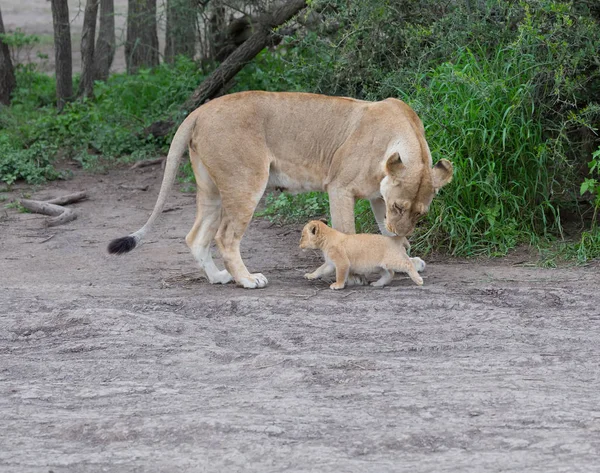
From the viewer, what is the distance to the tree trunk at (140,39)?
1323cm

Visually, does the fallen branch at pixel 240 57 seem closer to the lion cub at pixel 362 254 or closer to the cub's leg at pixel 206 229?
the cub's leg at pixel 206 229

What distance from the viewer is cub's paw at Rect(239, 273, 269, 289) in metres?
6.73

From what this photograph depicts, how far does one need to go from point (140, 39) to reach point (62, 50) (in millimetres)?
1328

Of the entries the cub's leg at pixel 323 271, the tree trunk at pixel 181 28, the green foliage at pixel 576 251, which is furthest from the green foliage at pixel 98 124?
the green foliage at pixel 576 251

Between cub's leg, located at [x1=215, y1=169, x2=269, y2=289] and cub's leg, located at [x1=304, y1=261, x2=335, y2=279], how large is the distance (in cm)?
34

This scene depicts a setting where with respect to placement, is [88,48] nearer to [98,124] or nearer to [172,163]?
[98,124]

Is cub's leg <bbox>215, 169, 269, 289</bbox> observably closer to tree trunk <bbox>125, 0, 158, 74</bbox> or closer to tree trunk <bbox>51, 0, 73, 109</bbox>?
tree trunk <bbox>125, 0, 158, 74</bbox>

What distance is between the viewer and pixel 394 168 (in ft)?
21.0

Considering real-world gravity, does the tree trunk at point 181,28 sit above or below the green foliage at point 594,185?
above

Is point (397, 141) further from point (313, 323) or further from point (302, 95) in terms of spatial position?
point (313, 323)

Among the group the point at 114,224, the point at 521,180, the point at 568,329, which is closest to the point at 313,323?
the point at 568,329

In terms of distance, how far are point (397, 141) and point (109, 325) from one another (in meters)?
2.37

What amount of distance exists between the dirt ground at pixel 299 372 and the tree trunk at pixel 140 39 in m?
6.47

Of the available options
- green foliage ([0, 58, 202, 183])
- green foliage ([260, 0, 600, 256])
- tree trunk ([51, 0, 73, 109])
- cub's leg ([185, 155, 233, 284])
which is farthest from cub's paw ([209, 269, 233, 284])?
tree trunk ([51, 0, 73, 109])
